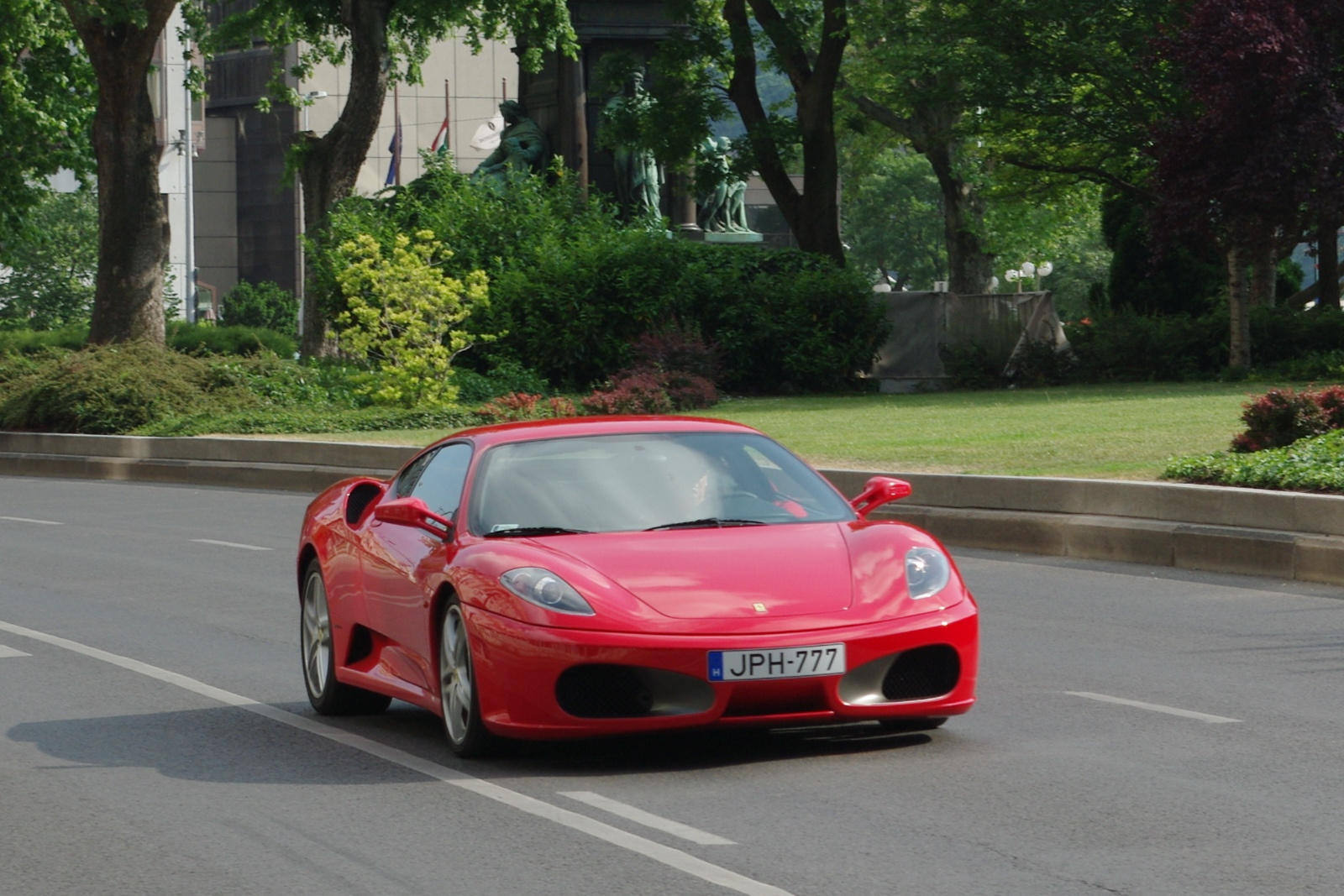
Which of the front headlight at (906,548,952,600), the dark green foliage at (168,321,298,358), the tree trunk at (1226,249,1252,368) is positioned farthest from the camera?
the dark green foliage at (168,321,298,358)

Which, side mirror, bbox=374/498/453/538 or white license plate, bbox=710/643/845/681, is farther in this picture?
side mirror, bbox=374/498/453/538

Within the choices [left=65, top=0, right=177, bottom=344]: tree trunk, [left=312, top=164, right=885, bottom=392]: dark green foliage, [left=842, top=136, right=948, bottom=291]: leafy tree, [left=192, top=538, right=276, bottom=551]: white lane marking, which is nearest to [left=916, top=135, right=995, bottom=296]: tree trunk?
[left=312, top=164, right=885, bottom=392]: dark green foliage

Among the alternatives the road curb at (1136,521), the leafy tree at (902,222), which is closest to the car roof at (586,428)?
the road curb at (1136,521)

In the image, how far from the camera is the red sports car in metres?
7.34

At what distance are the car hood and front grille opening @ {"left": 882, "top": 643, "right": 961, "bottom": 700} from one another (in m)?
0.34

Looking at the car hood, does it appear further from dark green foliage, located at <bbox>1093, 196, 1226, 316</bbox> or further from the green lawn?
dark green foliage, located at <bbox>1093, 196, 1226, 316</bbox>

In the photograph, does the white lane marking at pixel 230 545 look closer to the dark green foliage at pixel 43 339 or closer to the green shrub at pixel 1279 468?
the green shrub at pixel 1279 468

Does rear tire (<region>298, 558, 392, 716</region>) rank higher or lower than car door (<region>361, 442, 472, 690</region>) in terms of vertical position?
lower

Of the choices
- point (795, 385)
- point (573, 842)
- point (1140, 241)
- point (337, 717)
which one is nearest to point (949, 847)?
point (573, 842)

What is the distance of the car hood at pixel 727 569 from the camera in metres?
7.43

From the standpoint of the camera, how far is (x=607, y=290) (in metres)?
34.3

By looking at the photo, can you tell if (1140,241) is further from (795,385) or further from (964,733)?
(964,733)

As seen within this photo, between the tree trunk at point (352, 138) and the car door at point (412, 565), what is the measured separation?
27214 mm

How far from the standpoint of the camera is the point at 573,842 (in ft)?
21.0
